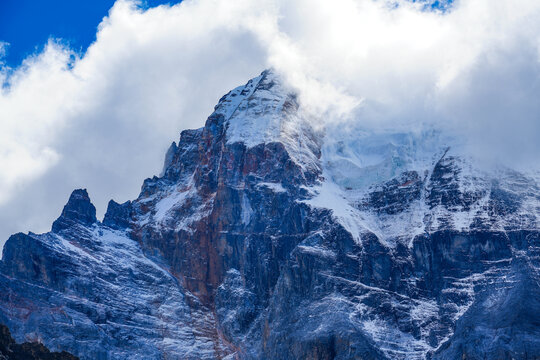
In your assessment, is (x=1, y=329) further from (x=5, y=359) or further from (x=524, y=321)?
(x=524, y=321)

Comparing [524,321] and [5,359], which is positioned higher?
[524,321]

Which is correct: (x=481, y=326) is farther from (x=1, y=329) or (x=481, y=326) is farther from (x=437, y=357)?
(x=1, y=329)

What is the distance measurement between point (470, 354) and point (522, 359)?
9708 millimetres

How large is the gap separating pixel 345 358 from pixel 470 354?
23.5 m

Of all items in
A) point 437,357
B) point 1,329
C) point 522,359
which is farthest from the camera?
point 437,357

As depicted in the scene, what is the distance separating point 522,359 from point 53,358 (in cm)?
9929

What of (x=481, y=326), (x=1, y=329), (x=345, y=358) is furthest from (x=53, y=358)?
(x=481, y=326)

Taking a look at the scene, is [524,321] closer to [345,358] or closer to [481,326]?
[481,326]

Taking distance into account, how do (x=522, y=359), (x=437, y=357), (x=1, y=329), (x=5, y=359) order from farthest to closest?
(x=437, y=357) < (x=522, y=359) < (x=1, y=329) < (x=5, y=359)

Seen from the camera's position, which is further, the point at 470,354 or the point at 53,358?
the point at 470,354

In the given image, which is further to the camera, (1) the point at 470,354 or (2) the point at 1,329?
(1) the point at 470,354

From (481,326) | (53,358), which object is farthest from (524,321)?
(53,358)

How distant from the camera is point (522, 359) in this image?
185875mm

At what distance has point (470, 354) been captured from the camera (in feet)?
626
